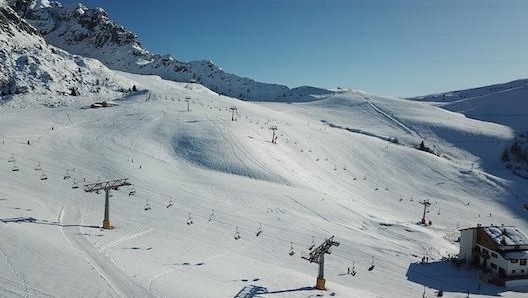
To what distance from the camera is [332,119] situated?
9888 cm

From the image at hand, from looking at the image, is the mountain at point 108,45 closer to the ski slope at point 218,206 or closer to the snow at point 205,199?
the snow at point 205,199

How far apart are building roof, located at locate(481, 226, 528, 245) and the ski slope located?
3.21 metres

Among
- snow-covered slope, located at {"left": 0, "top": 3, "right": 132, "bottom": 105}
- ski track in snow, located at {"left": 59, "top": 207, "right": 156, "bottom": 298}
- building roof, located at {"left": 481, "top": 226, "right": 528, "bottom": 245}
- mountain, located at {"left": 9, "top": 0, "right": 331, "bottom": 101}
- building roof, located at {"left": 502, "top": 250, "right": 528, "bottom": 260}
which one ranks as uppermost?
mountain, located at {"left": 9, "top": 0, "right": 331, "bottom": 101}

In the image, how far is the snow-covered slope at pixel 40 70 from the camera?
206ft

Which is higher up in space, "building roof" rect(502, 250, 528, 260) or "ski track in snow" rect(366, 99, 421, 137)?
"ski track in snow" rect(366, 99, 421, 137)

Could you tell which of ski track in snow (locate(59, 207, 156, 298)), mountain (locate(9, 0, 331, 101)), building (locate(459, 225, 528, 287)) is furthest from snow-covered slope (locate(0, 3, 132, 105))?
mountain (locate(9, 0, 331, 101))

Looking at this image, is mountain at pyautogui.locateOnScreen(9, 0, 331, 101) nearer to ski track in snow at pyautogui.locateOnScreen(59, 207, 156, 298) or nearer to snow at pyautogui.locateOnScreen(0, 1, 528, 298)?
snow at pyautogui.locateOnScreen(0, 1, 528, 298)

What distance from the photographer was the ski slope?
773 inches

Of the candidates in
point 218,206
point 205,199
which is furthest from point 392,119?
point 218,206

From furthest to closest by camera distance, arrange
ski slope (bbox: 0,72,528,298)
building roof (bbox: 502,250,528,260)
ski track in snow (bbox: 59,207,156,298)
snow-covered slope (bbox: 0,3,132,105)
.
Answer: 1. snow-covered slope (bbox: 0,3,132,105)
2. building roof (bbox: 502,250,528,260)
3. ski slope (bbox: 0,72,528,298)
4. ski track in snow (bbox: 59,207,156,298)

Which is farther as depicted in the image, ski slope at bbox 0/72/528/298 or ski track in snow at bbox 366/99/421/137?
ski track in snow at bbox 366/99/421/137

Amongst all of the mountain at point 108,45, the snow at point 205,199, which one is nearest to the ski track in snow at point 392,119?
the snow at point 205,199

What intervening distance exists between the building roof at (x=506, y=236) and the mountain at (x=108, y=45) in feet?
377

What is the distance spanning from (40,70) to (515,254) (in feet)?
206
